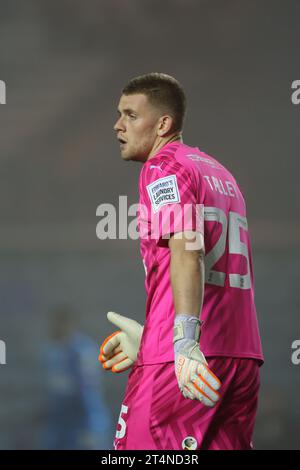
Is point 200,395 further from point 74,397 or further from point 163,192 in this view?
point 74,397

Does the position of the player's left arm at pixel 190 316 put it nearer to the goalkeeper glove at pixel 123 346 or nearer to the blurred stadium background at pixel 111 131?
the goalkeeper glove at pixel 123 346

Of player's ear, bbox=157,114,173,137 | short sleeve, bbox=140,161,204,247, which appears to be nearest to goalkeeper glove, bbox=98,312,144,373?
short sleeve, bbox=140,161,204,247

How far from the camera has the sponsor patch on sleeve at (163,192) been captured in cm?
260

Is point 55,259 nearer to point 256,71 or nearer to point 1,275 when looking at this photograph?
point 1,275

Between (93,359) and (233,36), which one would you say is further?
(233,36)

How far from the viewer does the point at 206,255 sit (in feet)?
8.77

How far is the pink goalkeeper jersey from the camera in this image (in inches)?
103

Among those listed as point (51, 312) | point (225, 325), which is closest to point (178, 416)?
point (225, 325)

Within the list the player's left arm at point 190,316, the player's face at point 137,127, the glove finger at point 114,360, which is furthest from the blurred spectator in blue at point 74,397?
the player's left arm at point 190,316

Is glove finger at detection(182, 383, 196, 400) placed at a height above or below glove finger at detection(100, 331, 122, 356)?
below

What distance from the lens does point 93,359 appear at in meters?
6.32

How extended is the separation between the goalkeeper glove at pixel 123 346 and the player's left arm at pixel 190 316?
0.59 meters

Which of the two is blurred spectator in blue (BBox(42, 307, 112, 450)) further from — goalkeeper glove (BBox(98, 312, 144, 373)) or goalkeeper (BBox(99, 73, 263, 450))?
goalkeeper (BBox(99, 73, 263, 450))

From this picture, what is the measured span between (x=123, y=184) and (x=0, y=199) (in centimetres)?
109
